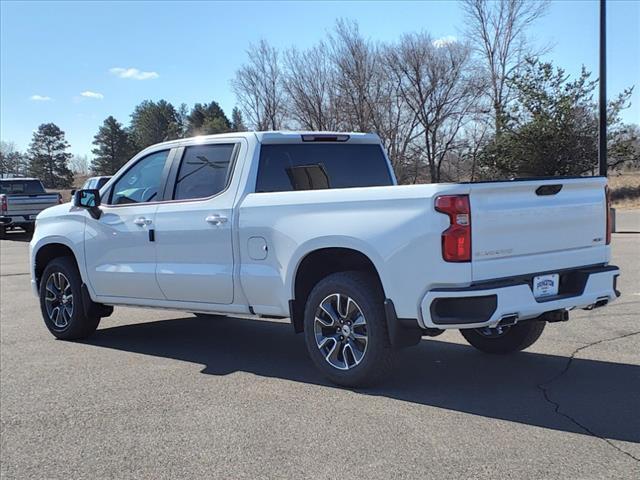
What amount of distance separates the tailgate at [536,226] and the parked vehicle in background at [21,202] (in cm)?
2196

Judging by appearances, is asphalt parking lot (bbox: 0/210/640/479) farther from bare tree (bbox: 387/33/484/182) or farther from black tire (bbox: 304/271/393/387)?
bare tree (bbox: 387/33/484/182)

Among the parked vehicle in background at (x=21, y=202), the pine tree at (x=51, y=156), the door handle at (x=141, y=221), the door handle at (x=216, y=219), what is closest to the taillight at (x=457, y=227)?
the door handle at (x=216, y=219)

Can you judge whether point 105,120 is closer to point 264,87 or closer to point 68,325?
point 264,87

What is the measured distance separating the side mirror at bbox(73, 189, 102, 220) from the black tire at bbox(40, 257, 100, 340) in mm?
787

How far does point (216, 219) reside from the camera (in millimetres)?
5715

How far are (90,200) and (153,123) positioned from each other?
295ft

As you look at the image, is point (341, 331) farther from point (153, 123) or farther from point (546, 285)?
point (153, 123)

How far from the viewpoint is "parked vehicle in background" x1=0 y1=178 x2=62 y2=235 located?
23.4 m

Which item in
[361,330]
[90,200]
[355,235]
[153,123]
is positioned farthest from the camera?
[153,123]

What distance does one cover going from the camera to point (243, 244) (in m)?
5.55

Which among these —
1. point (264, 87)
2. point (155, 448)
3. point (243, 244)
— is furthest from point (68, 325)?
point (264, 87)

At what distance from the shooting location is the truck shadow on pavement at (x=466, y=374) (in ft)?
14.3

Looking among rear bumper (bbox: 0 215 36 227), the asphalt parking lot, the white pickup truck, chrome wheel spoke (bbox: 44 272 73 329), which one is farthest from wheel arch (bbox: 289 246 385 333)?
rear bumper (bbox: 0 215 36 227)

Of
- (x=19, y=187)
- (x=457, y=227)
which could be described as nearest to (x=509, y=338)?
(x=457, y=227)
